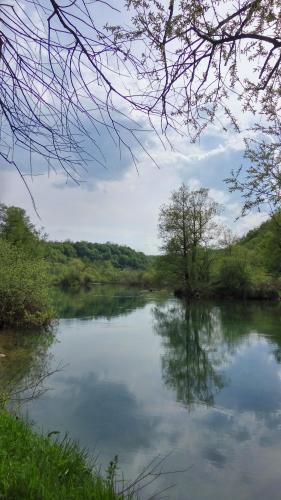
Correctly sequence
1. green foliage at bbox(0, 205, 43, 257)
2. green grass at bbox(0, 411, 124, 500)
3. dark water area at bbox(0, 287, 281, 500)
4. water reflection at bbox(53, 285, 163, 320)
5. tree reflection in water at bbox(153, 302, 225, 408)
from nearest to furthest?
green grass at bbox(0, 411, 124, 500), dark water area at bbox(0, 287, 281, 500), tree reflection in water at bbox(153, 302, 225, 408), water reflection at bbox(53, 285, 163, 320), green foliage at bbox(0, 205, 43, 257)

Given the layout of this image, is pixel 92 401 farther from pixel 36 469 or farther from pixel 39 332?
pixel 39 332

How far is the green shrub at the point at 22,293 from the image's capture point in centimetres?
1717

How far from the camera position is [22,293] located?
57.1 ft

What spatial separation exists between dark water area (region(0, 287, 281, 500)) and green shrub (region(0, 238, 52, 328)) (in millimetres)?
1372

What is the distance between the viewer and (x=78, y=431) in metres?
7.33

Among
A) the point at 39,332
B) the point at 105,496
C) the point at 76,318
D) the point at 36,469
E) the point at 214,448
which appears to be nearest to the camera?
the point at 105,496

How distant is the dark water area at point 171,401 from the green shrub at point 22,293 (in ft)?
4.50

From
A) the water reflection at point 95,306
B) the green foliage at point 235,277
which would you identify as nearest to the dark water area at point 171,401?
the water reflection at point 95,306

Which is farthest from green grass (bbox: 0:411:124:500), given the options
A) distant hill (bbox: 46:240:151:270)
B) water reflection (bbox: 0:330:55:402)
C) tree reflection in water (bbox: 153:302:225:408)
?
distant hill (bbox: 46:240:151:270)

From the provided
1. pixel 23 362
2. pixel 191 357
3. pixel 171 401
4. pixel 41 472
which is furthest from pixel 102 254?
pixel 41 472

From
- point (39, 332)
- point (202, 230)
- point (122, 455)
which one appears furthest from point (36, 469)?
Answer: point (202, 230)

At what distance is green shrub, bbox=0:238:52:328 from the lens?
56.3ft

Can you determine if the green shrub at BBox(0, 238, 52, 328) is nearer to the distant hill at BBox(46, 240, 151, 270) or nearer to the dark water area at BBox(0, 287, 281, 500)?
the dark water area at BBox(0, 287, 281, 500)

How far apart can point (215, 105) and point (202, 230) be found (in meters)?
37.7
